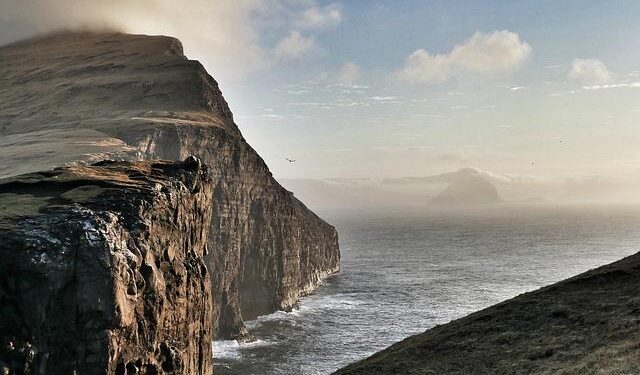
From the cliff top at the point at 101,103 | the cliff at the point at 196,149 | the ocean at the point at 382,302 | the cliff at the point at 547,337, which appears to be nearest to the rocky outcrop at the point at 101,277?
the cliff at the point at 547,337

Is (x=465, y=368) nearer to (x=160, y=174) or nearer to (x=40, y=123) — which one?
(x=160, y=174)

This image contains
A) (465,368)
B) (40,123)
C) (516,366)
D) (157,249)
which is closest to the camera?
(516,366)

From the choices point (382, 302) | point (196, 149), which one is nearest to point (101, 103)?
point (196, 149)

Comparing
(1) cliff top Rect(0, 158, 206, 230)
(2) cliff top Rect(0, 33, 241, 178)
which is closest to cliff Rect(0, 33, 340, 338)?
(2) cliff top Rect(0, 33, 241, 178)

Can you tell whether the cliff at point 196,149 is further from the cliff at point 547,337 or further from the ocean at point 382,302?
the cliff at point 547,337

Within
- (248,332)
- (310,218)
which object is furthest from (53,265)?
(310,218)

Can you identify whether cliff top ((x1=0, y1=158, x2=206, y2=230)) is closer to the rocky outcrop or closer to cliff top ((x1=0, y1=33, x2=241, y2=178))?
the rocky outcrop
